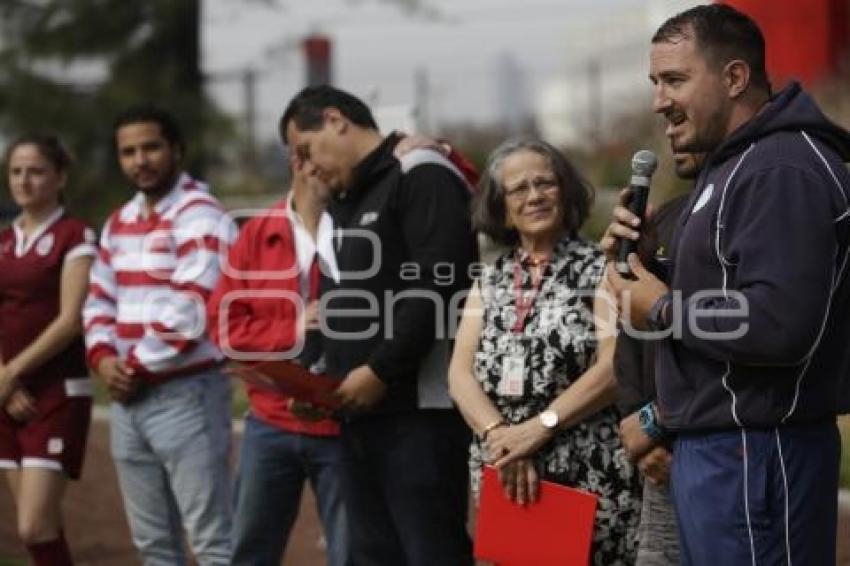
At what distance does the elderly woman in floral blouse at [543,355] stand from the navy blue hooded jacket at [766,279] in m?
1.05

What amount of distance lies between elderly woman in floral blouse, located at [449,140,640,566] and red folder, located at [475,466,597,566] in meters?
0.05

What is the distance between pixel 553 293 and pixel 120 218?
248 cm

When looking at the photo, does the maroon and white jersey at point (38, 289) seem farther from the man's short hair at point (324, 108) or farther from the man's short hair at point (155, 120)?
the man's short hair at point (324, 108)

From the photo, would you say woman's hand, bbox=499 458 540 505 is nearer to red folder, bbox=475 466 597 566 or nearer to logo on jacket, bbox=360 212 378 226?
red folder, bbox=475 466 597 566

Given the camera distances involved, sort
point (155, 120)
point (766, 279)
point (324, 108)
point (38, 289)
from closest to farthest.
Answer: point (766, 279), point (324, 108), point (155, 120), point (38, 289)

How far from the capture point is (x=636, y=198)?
4.72m

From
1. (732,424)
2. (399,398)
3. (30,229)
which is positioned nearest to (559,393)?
(399,398)

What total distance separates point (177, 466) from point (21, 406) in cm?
83

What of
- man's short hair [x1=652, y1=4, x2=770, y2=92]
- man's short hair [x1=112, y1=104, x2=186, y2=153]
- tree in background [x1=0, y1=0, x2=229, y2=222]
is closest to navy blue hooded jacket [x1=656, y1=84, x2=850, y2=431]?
man's short hair [x1=652, y1=4, x2=770, y2=92]

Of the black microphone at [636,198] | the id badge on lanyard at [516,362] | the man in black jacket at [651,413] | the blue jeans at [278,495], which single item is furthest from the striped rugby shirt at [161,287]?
the black microphone at [636,198]

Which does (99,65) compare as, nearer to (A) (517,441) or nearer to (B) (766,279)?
(A) (517,441)

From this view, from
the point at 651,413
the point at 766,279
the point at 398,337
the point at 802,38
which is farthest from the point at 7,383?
the point at 802,38

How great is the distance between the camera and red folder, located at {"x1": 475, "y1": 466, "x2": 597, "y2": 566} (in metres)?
5.55

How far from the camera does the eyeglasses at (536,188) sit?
598 cm
